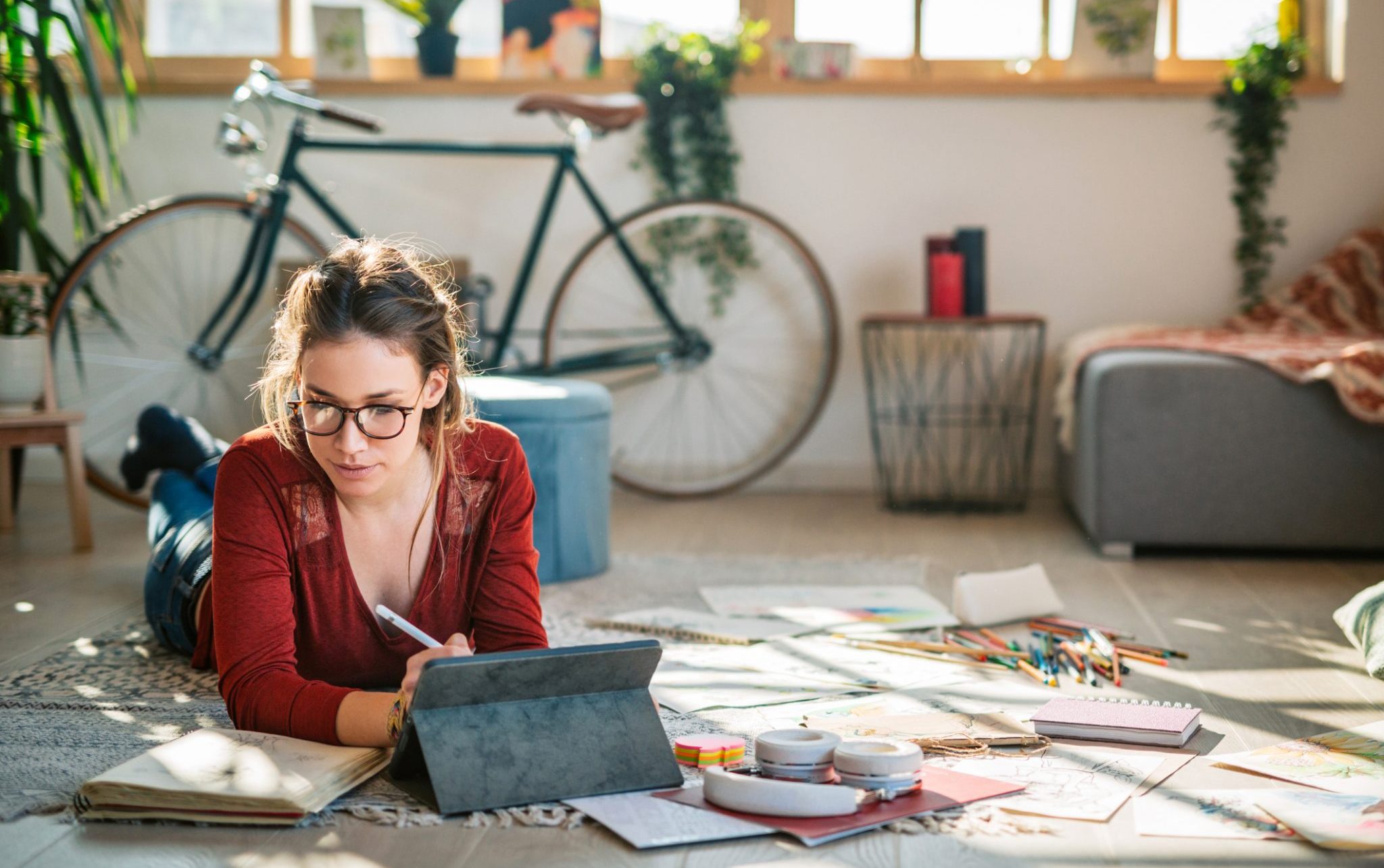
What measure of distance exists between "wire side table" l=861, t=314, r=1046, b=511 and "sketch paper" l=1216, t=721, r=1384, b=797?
2107mm

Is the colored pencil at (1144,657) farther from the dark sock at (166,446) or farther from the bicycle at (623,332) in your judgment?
the bicycle at (623,332)

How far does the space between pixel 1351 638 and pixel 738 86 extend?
89.1 inches

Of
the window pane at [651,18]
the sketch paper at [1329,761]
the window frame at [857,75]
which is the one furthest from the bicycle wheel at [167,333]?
the sketch paper at [1329,761]

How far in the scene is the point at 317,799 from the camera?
1.28m

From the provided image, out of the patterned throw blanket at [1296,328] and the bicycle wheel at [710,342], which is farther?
the bicycle wheel at [710,342]

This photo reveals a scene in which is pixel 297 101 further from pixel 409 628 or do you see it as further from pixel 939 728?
pixel 939 728

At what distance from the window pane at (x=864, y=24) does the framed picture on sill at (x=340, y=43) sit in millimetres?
1211

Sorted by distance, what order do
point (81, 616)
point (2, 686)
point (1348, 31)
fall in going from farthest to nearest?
point (1348, 31)
point (81, 616)
point (2, 686)

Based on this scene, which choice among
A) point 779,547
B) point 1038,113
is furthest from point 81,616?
point 1038,113

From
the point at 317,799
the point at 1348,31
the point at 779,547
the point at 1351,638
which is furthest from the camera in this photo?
the point at 1348,31

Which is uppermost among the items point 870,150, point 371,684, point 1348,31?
point 1348,31

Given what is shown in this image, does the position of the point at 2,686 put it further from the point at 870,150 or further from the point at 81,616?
the point at 870,150

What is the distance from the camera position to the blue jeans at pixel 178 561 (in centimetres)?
185

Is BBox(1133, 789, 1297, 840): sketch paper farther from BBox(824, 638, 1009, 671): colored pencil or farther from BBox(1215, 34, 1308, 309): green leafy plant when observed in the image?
BBox(1215, 34, 1308, 309): green leafy plant
